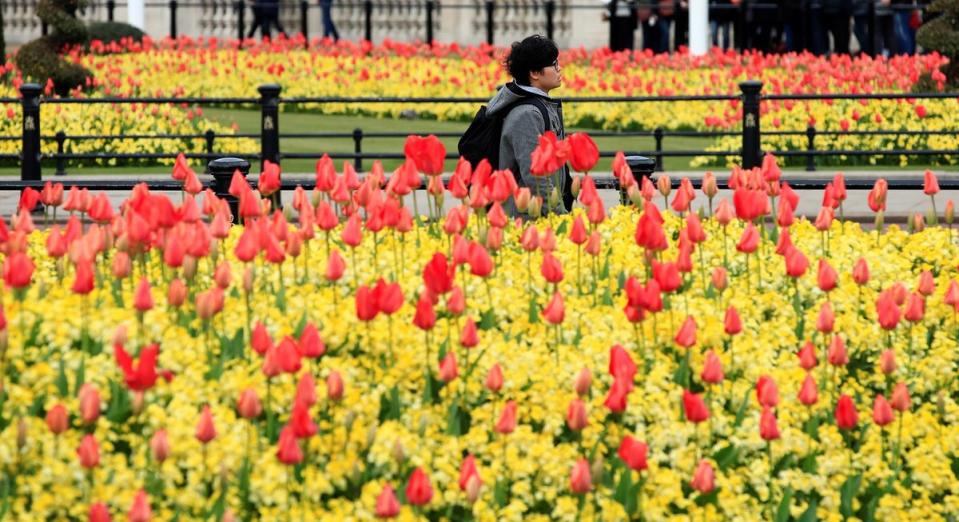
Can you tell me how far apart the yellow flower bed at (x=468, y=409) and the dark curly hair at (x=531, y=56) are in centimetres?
202

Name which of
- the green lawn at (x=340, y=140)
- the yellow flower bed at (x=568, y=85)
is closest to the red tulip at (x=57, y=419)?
the green lawn at (x=340, y=140)

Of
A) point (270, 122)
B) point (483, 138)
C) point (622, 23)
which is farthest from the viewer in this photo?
point (622, 23)

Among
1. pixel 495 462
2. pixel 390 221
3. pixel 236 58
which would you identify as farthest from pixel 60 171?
pixel 495 462

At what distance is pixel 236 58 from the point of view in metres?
29.8

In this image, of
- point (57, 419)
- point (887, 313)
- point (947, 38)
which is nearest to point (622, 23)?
point (947, 38)

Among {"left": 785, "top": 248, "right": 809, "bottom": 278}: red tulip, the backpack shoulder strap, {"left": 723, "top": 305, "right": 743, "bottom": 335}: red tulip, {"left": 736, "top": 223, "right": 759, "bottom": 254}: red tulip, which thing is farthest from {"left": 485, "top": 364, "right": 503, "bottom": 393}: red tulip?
the backpack shoulder strap

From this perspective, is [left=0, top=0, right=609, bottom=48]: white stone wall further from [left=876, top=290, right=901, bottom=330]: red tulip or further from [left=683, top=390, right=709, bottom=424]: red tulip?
[left=683, top=390, right=709, bottom=424]: red tulip

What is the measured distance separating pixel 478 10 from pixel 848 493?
3348 centimetres

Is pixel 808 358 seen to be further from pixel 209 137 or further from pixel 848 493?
pixel 209 137

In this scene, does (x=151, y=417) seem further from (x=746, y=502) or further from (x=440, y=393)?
(x=746, y=502)

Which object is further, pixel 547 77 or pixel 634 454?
pixel 547 77

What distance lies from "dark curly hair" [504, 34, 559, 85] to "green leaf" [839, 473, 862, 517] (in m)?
3.46

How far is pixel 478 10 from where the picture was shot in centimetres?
3906

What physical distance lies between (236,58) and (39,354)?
24.0m
